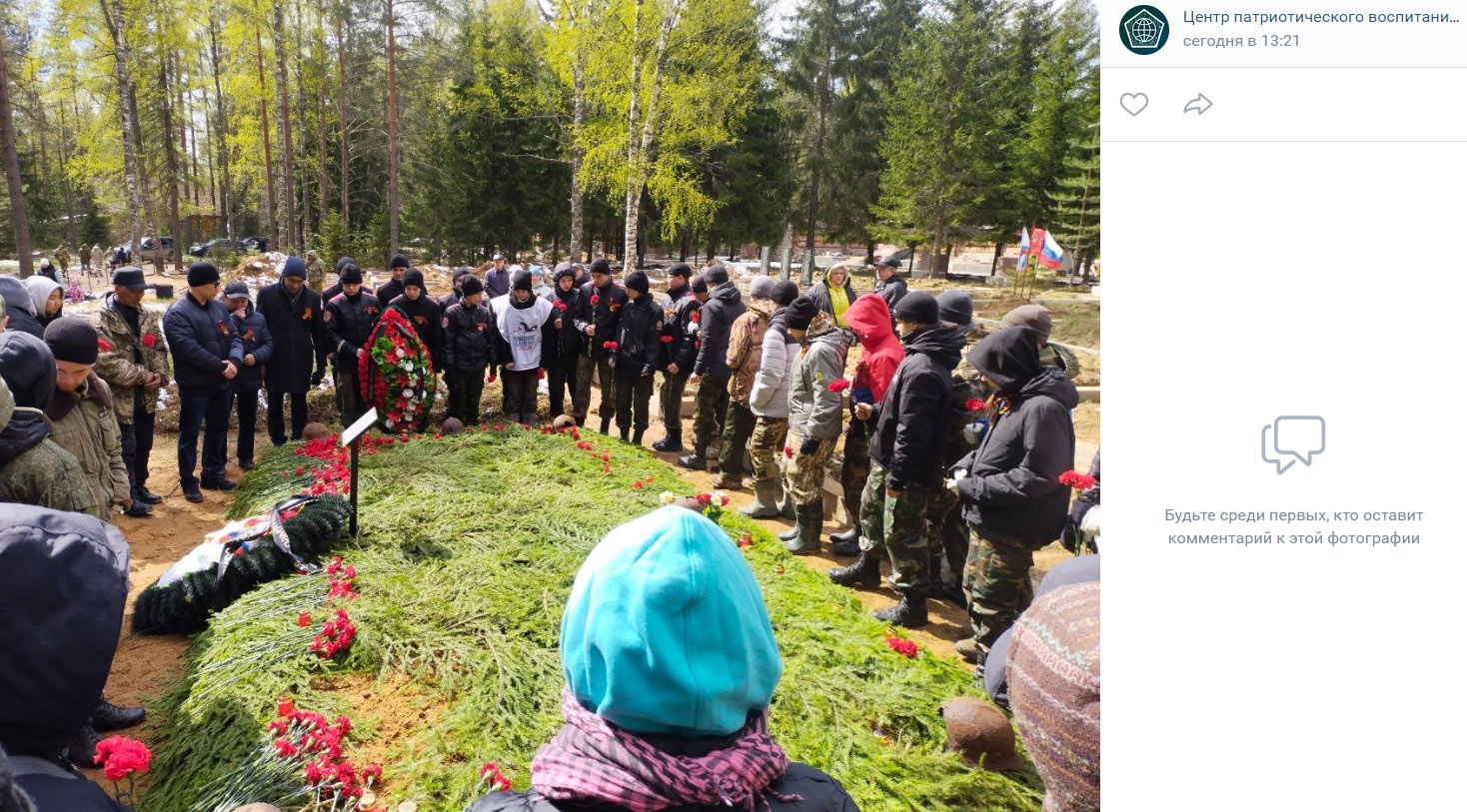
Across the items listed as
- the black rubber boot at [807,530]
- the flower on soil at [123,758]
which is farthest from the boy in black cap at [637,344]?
the flower on soil at [123,758]

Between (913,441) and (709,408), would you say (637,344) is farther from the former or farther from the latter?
(913,441)

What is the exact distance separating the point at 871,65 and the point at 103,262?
97.0 feet

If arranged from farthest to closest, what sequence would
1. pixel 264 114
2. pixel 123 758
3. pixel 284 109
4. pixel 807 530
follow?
pixel 264 114 < pixel 284 109 < pixel 807 530 < pixel 123 758

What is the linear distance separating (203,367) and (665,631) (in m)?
6.75

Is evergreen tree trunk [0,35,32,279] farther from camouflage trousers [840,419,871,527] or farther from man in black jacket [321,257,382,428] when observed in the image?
camouflage trousers [840,419,871,527]

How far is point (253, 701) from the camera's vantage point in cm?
326

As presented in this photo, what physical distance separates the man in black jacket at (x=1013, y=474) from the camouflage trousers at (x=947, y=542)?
1315 millimetres

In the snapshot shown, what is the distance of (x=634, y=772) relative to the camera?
3.96 ft

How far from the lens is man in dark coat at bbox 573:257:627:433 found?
27.5ft

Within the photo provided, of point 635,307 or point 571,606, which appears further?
point 635,307
